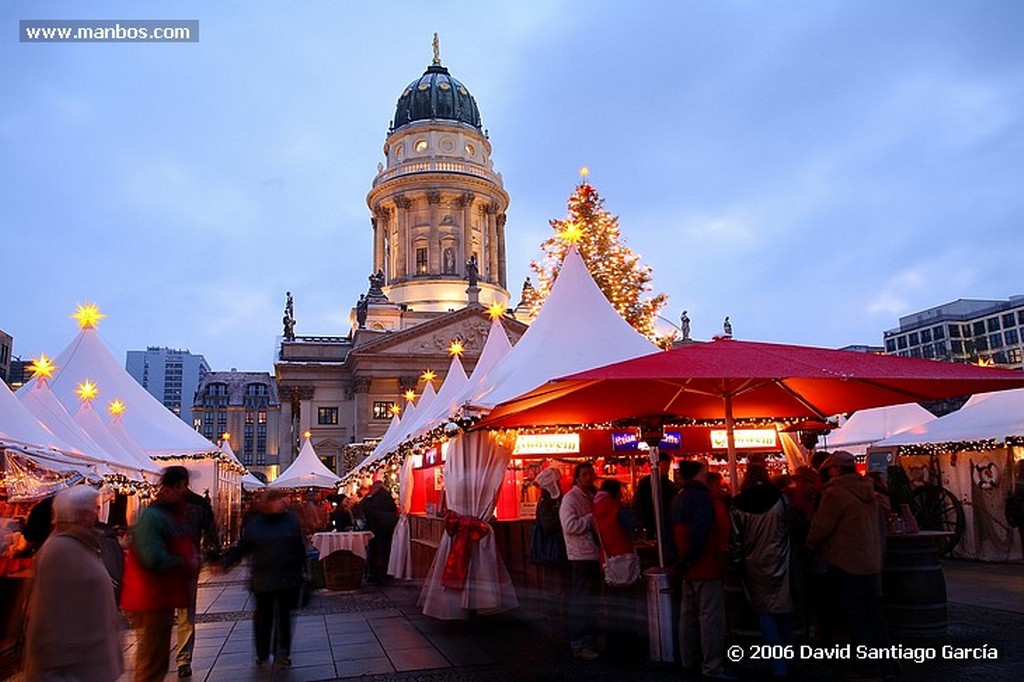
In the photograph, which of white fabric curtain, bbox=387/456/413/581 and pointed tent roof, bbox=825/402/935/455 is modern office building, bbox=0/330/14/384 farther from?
pointed tent roof, bbox=825/402/935/455

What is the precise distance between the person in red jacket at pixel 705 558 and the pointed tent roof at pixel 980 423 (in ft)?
Answer: 37.3

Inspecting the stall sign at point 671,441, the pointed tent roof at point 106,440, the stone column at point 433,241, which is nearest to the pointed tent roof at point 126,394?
the pointed tent roof at point 106,440

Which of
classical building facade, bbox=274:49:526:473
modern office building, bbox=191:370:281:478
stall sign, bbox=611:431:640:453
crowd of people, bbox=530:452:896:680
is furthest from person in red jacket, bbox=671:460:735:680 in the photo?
modern office building, bbox=191:370:281:478

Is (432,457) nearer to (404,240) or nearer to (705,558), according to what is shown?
(705,558)

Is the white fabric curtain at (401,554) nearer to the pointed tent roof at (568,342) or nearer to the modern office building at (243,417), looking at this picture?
the pointed tent roof at (568,342)

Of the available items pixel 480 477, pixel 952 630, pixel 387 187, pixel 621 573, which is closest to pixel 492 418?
pixel 480 477

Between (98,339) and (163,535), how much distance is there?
1793cm

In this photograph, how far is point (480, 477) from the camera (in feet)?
38.0

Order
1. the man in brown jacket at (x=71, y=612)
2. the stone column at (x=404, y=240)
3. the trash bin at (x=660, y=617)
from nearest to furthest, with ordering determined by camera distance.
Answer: the man in brown jacket at (x=71, y=612) < the trash bin at (x=660, y=617) < the stone column at (x=404, y=240)

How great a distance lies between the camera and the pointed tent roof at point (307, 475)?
113ft

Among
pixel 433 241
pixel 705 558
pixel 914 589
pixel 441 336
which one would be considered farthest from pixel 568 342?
pixel 433 241

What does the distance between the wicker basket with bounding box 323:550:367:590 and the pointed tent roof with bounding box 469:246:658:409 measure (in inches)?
217

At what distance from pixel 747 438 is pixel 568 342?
19.3 ft

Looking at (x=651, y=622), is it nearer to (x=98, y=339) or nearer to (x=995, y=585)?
(x=995, y=585)
